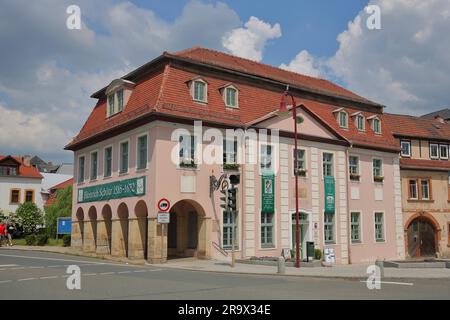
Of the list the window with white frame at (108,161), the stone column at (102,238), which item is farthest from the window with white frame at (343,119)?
the stone column at (102,238)

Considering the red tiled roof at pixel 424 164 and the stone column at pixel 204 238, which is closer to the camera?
the stone column at pixel 204 238

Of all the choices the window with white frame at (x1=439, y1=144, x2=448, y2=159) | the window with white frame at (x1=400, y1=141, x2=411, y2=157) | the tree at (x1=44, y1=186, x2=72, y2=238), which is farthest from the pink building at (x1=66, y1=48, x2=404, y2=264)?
the tree at (x1=44, y1=186, x2=72, y2=238)

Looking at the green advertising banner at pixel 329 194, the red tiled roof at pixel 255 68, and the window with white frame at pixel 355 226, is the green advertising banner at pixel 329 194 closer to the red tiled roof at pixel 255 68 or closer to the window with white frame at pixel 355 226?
the window with white frame at pixel 355 226

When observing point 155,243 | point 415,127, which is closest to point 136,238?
point 155,243

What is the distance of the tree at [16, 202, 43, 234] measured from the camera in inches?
2372

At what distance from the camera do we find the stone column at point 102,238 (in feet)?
98.9

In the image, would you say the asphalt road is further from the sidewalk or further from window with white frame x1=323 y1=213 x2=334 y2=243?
window with white frame x1=323 y1=213 x2=334 y2=243

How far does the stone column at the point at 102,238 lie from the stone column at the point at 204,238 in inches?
274

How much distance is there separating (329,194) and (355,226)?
3.41 metres

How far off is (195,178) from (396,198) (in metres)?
16.2

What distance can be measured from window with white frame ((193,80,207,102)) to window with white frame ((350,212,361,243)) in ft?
40.9
